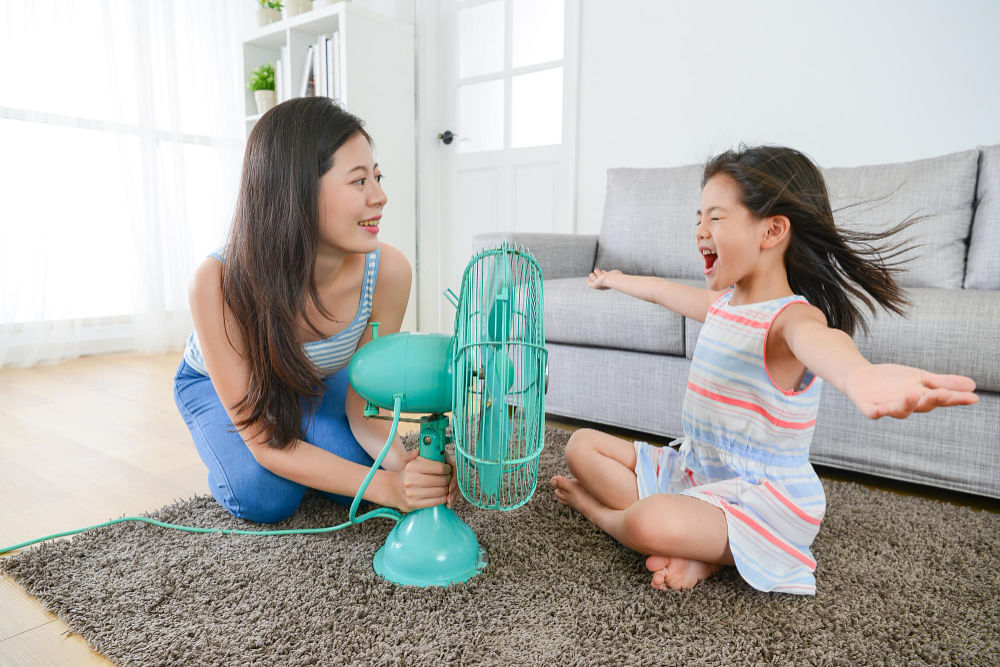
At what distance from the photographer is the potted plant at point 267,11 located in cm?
361

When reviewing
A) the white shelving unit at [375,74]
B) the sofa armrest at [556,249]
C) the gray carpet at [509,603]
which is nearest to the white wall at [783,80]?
the sofa armrest at [556,249]

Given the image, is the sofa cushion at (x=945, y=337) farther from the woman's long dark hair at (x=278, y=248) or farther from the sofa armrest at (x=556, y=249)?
the woman's long dark hair at (x=278, y=248)

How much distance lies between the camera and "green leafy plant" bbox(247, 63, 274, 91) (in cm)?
356

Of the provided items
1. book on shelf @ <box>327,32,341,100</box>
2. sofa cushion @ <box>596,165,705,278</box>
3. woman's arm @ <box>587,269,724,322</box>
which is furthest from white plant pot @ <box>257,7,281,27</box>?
woman's arm @ <box>587,269,724,322</box>

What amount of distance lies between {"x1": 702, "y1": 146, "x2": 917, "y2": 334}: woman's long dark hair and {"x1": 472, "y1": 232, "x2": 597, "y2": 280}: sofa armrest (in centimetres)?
112

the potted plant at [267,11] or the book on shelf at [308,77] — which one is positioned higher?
the potted plant at [267,11]

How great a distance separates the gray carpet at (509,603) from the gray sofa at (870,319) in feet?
0.96

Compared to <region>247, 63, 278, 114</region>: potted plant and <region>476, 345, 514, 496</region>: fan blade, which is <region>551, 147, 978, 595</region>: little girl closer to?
<region>476, 345, 514, 496</region>: fan blade

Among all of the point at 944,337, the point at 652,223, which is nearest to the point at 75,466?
the point at 652,223

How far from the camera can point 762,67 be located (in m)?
2.76

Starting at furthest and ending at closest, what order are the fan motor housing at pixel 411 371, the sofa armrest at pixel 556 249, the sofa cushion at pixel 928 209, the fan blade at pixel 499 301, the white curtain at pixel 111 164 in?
1. the white curtain at pixel 111 164
2. the sofa armrest at pixel 556 249
3. the sofa cushion at pixel 928 209
4. the fan motor housing at pixel 411 371
5. the fan blade at pixel 499 301

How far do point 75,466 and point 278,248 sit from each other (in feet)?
3.55

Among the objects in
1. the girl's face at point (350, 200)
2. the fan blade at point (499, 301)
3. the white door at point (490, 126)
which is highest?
the white door at point (490, 126)

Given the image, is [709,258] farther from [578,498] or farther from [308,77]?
[308,77]
